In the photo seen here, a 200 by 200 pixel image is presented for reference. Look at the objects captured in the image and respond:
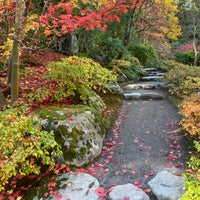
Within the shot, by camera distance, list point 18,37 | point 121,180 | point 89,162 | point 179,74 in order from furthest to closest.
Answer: point 179,74, point 18,37, point 89,162, point 121,180

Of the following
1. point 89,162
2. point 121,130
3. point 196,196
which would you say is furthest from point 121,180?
point 121,130

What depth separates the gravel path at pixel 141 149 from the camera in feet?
12.7

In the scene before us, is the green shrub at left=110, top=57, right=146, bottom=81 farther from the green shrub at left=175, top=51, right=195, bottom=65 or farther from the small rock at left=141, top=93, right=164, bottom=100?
the green shrub at left=175, top=51, right=195, bottom=65

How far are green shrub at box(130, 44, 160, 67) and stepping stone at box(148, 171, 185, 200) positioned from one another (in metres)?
11.3

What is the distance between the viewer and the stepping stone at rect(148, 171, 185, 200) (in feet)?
10.4

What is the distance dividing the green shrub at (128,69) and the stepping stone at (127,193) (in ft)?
24.3

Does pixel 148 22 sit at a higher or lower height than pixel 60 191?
higher

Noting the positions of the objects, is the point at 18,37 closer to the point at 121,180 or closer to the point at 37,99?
the point at 37,99

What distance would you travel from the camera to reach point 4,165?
9.86ft

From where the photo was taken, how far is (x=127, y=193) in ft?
10.7

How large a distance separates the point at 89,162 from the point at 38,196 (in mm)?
1030

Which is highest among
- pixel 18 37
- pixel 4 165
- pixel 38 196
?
pixel 18 37

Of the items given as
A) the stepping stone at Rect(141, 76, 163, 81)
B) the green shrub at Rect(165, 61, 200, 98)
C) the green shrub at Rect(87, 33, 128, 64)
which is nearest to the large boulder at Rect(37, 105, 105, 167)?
the green shrub at Rect(165, 61, 200, 98)

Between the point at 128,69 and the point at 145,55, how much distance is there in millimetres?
3618
